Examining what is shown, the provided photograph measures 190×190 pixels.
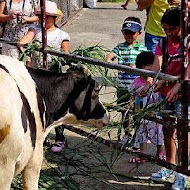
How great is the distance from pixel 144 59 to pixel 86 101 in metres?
0.89

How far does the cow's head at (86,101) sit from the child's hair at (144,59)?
2.36ft

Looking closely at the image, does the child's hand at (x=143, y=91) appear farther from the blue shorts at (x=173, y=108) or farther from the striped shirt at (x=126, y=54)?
the striped shirt at (x=126, y=54)

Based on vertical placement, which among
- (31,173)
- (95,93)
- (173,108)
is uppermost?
(95,93)

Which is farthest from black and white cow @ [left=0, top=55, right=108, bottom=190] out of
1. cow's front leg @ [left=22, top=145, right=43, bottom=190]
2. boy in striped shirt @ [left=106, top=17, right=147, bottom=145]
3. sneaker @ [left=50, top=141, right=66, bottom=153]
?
sneaker @ [left=50, top=141, right=66, bottom=153]

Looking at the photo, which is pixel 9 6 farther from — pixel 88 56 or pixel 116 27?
pixel 116 27

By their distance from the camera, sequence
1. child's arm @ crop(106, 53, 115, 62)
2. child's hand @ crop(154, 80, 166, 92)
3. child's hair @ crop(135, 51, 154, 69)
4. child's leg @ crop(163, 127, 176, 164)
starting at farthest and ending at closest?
child's arm @ crop(106, 53, 115, 62) → child's hair @ crop(135, 51, 154, 69) → child's leg @ crop(163, 127, 176, 164) → child's hand @ crop(154, 80, 166, 92)

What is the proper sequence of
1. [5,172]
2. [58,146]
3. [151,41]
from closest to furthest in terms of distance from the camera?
[5,172] → [58,146] → [151,41]

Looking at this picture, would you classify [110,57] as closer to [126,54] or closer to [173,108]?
[126,54]

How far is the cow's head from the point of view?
5.48m

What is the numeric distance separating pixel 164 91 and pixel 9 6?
288 cm

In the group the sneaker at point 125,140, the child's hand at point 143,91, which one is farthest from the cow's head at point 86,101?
the child's hand at point 143,91

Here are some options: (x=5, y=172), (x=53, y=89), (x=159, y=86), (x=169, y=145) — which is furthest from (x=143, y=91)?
(x=5, y=172)

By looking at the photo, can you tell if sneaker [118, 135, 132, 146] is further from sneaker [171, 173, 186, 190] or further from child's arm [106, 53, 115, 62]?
child's arm [106, 53, 115, 62]

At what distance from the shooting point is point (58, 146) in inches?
266
